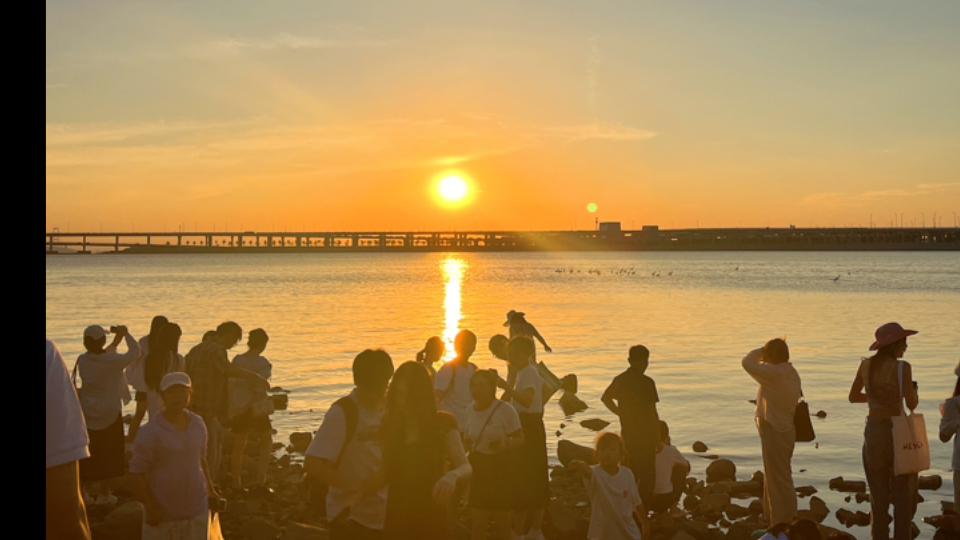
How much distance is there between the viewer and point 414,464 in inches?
195

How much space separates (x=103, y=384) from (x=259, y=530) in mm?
2604

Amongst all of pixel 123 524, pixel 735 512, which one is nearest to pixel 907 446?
pixel 735 512

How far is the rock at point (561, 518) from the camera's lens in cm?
961

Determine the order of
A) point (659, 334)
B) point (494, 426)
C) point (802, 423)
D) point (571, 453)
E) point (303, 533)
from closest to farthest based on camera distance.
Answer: point (494, 426) < point (802, 423) < point (303, 533) < point (571, 453) < point (659, 334)

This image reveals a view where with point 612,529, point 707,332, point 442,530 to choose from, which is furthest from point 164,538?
point 707,332

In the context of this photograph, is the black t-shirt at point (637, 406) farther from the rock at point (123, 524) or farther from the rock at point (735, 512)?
the rock at point (123, 524)

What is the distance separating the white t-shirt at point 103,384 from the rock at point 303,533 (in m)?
2.65

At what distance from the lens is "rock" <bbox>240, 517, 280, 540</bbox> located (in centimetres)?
921

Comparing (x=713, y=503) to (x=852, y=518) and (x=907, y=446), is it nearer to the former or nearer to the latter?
(x=852, y=518)

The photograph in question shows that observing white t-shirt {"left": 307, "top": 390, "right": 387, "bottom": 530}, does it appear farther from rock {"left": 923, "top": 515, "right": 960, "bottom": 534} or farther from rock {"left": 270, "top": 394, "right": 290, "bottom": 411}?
rock {"left": 270, "top": 394, "right": 290, "bottom": 411}

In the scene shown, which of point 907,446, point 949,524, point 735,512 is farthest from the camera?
point 735,512

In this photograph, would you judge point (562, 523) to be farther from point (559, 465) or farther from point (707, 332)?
point (707, 332)

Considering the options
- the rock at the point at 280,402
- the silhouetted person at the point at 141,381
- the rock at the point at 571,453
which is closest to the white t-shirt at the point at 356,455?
the silhouetted person at the point at 141,381

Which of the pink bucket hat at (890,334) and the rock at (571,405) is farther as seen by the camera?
the rock at (571,405)
